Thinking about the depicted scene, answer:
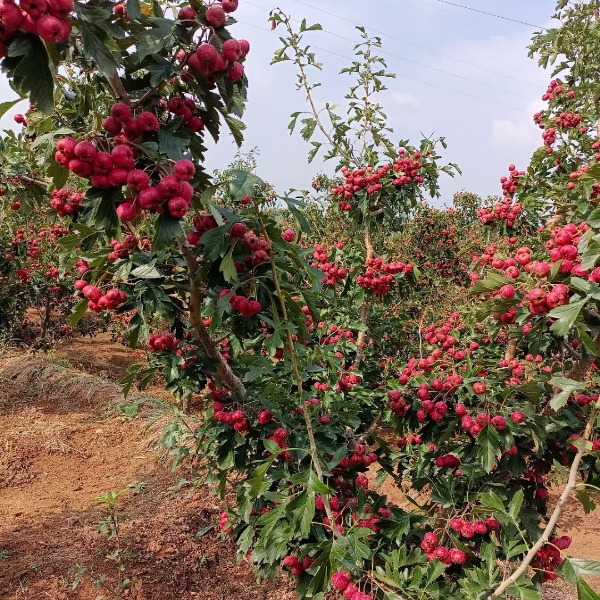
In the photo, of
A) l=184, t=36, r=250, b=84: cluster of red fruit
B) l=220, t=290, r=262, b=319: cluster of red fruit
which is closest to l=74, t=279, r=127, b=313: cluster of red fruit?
l=220, t=290, r=262, b=319: cluster of red fruit

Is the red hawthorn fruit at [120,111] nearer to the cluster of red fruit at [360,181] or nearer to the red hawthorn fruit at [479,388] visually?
the red hawthorn fruit at [479,388]

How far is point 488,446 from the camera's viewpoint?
86.6 inches

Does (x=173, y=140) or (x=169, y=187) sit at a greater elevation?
(x=173, y=140)

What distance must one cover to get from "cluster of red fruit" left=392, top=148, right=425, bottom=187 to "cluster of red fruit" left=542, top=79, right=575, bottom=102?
175 cm

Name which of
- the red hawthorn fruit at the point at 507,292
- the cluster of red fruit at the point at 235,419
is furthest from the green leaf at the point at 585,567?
the cluster of red fruit at the point at 235,419

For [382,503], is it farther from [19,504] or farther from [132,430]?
[132,430]

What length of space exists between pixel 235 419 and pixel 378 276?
2.38m

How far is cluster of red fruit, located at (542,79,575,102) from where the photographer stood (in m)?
4.83

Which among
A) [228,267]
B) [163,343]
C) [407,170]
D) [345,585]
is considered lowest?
[345,585]

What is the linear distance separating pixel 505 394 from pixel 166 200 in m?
1.73

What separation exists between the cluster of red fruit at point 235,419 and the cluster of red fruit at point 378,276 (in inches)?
87.6

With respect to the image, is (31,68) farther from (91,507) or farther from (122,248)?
(91,507)

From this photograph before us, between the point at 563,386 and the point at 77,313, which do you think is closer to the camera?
the point at 563,386

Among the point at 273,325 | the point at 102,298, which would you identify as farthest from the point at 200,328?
the point at 273,325
